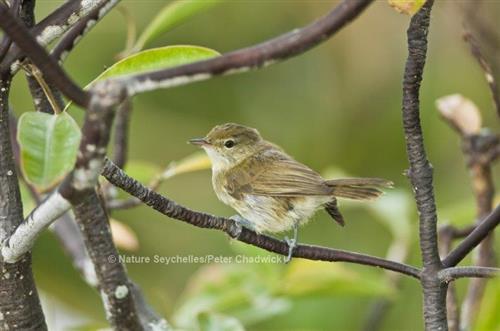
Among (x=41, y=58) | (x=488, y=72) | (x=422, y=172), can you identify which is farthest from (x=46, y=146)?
(x=488, y=72)

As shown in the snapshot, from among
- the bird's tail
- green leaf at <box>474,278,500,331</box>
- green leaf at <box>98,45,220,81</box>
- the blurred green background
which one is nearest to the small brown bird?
the bird's tail

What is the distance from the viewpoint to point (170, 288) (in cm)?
466

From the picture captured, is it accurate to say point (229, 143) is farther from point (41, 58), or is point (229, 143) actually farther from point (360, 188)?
point (41, 58)

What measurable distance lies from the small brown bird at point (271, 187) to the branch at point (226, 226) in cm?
91

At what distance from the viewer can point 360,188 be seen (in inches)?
99.0

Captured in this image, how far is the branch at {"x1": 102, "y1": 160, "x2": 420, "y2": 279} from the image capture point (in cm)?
132

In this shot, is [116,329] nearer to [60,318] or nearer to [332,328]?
[332,328]

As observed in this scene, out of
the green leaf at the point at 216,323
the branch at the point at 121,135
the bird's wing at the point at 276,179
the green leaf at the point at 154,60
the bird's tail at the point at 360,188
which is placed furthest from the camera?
the bird's wing at the point at 276,179

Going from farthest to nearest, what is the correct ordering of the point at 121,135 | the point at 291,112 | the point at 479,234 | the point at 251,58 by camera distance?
1. the point at 291,112
2. the point at 121,135
3. the point at 479,234
4. the point at 251,58

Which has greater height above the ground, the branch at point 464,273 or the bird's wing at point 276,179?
the bird's wing at point 276,179

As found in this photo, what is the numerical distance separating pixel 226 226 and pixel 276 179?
4.61 feet

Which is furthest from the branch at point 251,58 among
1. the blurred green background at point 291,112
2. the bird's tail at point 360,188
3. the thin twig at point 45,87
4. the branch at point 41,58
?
the blurred green background at point 291,112

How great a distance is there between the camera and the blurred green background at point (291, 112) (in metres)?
4.55

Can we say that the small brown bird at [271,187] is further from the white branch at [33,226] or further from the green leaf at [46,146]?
the green leaf at [46,146]
